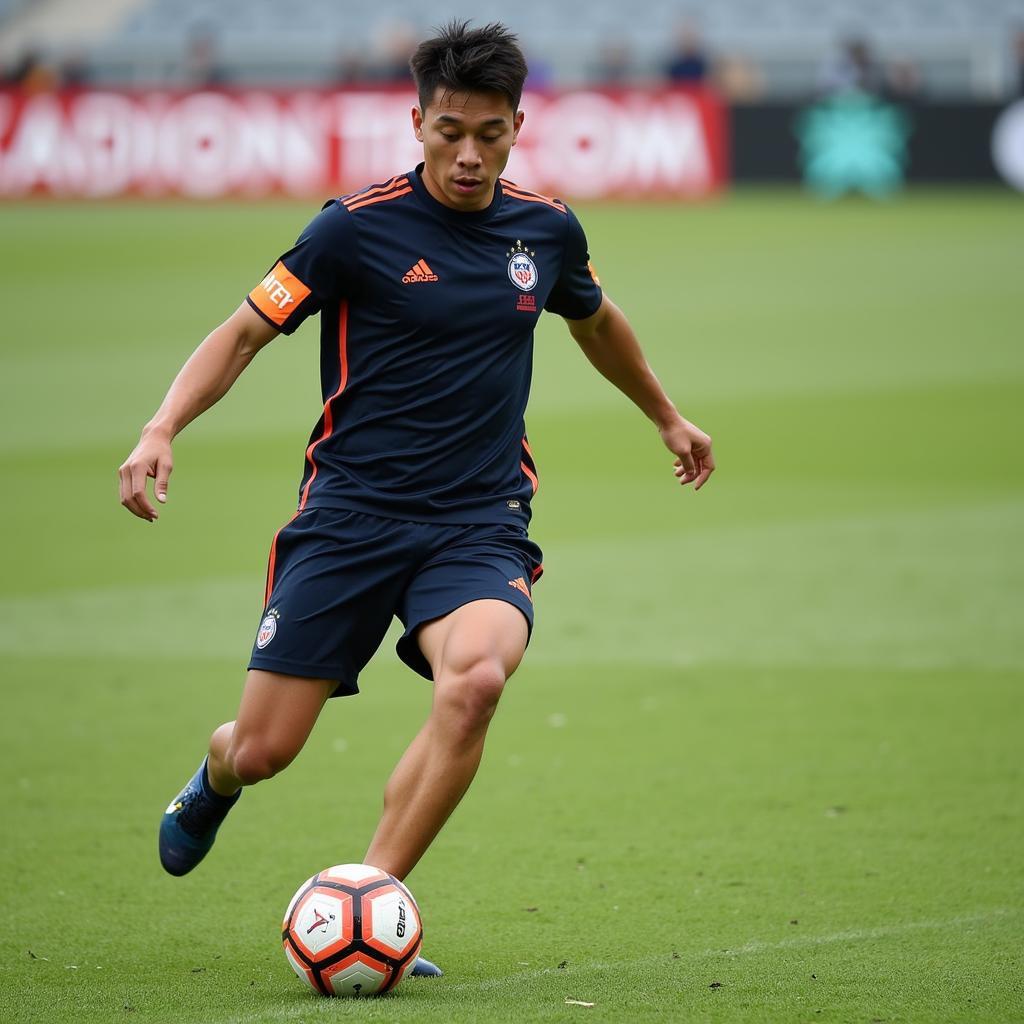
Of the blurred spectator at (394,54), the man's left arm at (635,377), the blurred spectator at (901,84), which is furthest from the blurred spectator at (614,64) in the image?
the man's left arm at (635,377)

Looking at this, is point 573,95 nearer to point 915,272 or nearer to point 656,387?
point 915,272

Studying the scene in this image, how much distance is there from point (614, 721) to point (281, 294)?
11.9 ft

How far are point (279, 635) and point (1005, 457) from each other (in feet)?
35.7

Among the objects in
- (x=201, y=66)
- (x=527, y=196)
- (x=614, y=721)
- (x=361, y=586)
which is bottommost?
(x=614, y=721)

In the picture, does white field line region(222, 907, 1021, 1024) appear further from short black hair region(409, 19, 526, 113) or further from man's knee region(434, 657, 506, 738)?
short black hair region(409, 19, 526, 113)

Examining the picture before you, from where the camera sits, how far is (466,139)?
5.04m

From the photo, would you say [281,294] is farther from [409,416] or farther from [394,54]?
[394,54]

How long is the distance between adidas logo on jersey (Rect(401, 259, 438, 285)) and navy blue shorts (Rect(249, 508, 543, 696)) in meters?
0.66

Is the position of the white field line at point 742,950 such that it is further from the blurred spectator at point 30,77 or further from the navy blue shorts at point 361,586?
the blurred spectator at point 30,77

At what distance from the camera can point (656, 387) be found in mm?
5859

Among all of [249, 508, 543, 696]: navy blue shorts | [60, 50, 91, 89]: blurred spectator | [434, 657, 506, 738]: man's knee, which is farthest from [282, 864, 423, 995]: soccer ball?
[60, 50, 91, 89]: blurred spectator

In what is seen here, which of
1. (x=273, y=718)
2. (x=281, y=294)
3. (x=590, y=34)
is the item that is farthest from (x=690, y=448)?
(x=590, y=34)

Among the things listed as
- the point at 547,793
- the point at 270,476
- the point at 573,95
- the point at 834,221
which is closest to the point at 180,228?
the point at 573,95

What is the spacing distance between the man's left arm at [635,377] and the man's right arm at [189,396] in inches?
44.0
